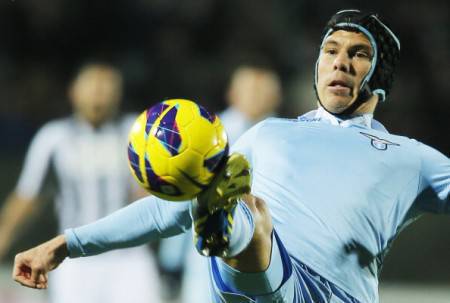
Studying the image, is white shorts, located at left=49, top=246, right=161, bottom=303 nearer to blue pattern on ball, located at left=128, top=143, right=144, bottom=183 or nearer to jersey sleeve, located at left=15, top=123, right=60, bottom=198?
jersey sleeve, located at left=15, top=123, right=60, bottom=198

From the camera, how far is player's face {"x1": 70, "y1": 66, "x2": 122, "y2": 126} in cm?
695

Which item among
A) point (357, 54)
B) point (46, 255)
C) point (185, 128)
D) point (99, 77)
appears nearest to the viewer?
point (185, 128)

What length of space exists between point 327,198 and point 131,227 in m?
0.69

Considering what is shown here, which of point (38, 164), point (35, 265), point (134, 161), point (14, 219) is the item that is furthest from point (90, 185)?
point (134, 161)

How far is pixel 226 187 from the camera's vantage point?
3.12 metres

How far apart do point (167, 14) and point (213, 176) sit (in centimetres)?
692

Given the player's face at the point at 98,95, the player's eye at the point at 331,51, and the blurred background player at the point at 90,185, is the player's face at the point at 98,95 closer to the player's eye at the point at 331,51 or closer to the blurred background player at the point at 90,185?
the blurred background player at the point at 90,185

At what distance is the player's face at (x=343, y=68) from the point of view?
3.93 m

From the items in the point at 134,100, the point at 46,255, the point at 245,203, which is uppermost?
the point at 245,203

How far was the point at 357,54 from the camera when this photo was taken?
3.96 m

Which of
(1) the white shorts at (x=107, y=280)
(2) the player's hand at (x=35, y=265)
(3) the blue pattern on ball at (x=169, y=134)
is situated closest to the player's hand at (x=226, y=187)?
(3) the blue pattern on ball at (x=169, y=134)

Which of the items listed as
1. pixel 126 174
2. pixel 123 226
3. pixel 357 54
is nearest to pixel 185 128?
pixel 123 226

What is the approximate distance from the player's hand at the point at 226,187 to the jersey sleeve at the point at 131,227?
50 centimetres

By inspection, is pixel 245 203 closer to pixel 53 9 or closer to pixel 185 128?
pixel 185 128
